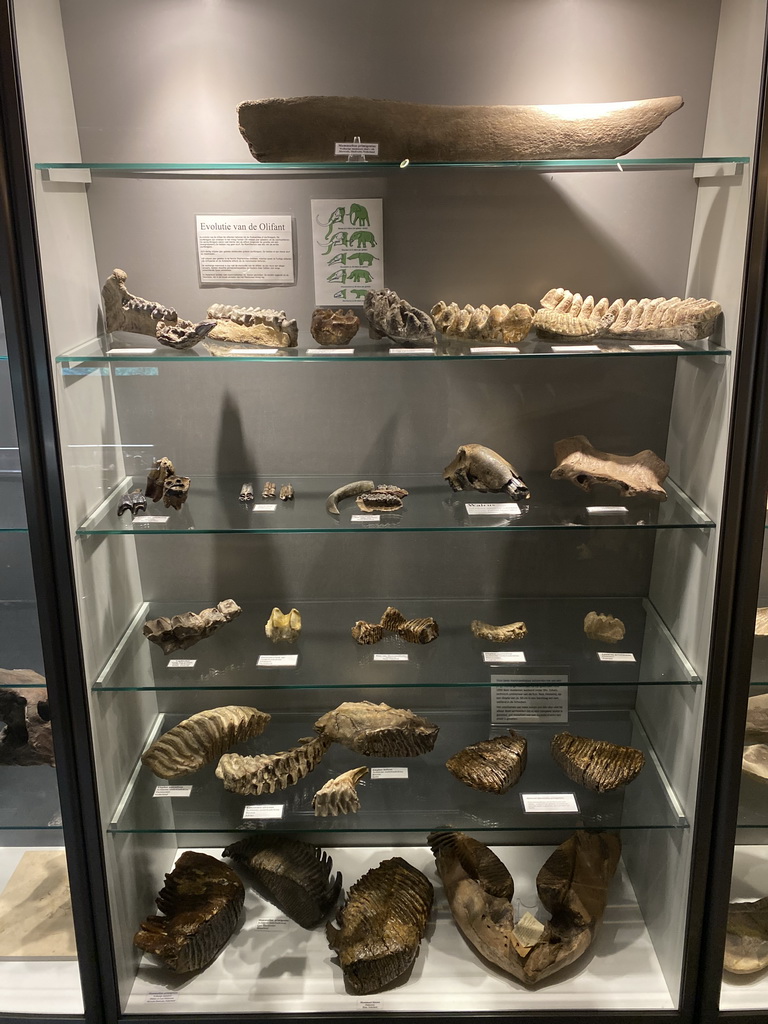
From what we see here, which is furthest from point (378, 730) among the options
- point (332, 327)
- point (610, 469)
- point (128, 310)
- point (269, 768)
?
point (128, 310)

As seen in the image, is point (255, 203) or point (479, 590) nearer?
point (255, 203)

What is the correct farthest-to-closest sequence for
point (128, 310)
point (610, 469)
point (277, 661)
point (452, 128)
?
point (277, 661) → point (610, 469) → point (128, 310) → point (452, 128)

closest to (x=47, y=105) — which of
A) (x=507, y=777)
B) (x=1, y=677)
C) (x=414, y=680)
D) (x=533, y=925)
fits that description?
(x=1, y=677)

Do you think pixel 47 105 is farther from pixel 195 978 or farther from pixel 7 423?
pixel 195 978

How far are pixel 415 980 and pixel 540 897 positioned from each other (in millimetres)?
416

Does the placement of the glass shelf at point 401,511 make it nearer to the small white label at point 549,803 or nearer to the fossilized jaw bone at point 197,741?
the fossilized jaw bone at point 197,741

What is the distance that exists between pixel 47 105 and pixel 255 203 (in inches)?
20.0

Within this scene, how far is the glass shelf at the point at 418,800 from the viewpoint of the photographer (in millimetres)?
2150

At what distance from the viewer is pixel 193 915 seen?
7.12ft

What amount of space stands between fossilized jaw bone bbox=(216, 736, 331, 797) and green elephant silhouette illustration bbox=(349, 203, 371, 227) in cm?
137

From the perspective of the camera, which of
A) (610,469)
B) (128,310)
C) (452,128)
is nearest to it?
(452,128)

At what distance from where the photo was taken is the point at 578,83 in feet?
6.35

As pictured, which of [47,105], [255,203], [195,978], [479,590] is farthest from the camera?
[479,590]

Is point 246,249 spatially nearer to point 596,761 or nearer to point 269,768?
point 269,768
